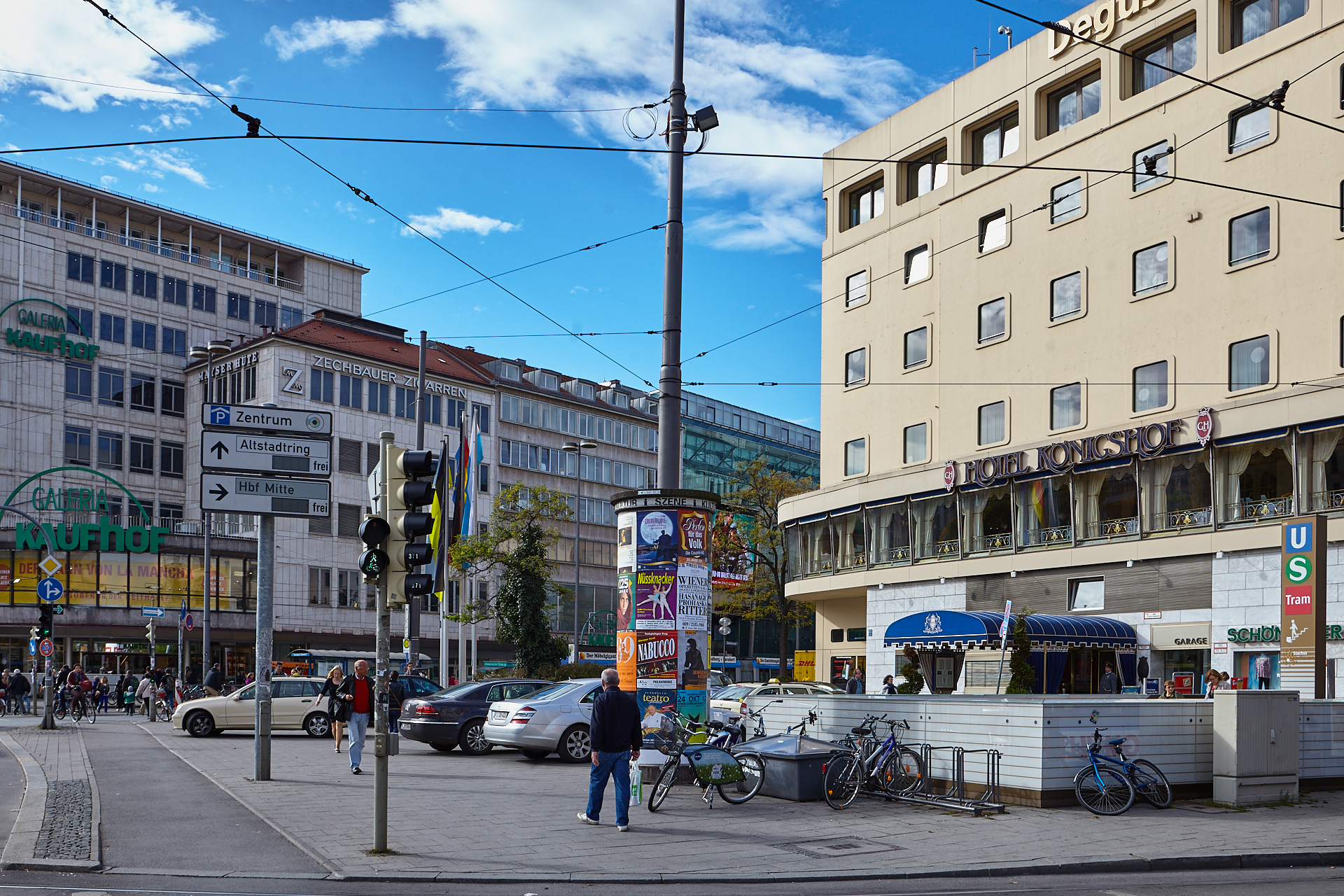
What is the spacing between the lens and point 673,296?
17.4 meters

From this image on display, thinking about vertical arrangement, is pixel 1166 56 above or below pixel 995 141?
above

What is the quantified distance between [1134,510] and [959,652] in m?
7.59

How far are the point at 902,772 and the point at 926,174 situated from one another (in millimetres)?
33080

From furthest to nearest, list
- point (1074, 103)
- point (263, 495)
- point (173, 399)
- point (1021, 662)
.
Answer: point (173, 399) → point (1074, 103) → point (1021, 662) → point (263, 495)

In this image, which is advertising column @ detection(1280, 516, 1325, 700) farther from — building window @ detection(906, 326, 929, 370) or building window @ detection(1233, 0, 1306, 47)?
building window @ detection(906, 326, 929, 370)

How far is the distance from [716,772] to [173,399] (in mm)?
66273

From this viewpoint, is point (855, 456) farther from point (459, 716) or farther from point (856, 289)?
point (459, 716)

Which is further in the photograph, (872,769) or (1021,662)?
(1021,662)

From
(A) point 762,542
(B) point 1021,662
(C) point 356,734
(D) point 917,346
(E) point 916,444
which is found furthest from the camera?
(A) point 762,542

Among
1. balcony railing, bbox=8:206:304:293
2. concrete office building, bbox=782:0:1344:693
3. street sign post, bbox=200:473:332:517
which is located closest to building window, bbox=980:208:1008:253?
concrete office building, bbox=782:0:1344:693

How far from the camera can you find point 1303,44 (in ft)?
106

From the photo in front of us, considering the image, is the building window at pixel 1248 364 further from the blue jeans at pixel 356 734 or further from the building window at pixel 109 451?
the building window at pixel 109 451

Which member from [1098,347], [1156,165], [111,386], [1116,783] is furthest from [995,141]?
[111,386]

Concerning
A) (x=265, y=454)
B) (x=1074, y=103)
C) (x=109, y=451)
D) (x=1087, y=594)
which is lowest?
(x=1087, y=594)
